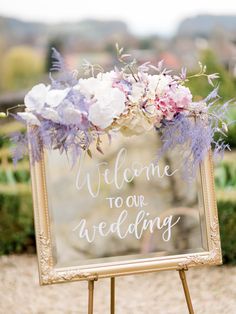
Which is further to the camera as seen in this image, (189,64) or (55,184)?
(189,64)

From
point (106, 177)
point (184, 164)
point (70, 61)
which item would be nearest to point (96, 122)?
point (106, 177)

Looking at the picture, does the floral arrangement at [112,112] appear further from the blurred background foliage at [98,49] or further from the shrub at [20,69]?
the shrub at [20,69]

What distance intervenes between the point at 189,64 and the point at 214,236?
3.32 meters

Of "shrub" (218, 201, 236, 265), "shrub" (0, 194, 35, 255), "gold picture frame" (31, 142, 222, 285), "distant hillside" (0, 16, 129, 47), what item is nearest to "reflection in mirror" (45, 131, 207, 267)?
"gold picture frame" (31, 142, 222, 285)

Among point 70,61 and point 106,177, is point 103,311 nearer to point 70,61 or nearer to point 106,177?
point 106,177

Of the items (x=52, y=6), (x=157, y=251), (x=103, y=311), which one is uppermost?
(x=52, y=6)

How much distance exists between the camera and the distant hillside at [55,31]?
225 inches

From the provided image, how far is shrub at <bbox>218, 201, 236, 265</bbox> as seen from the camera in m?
4.67

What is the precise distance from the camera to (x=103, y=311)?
13.1 feet

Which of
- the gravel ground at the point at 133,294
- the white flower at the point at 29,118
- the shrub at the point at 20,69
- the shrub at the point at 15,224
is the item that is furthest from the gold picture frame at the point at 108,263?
the shrub at the point at 20,69

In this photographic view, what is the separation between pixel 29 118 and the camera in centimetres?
234

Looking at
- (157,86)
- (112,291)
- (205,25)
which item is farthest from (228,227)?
(157,86)

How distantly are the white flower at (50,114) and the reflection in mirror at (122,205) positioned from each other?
0.14m

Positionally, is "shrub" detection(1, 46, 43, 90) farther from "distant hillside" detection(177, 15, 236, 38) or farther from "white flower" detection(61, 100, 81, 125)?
"white flower" detection(61, 100, 81, 125)
